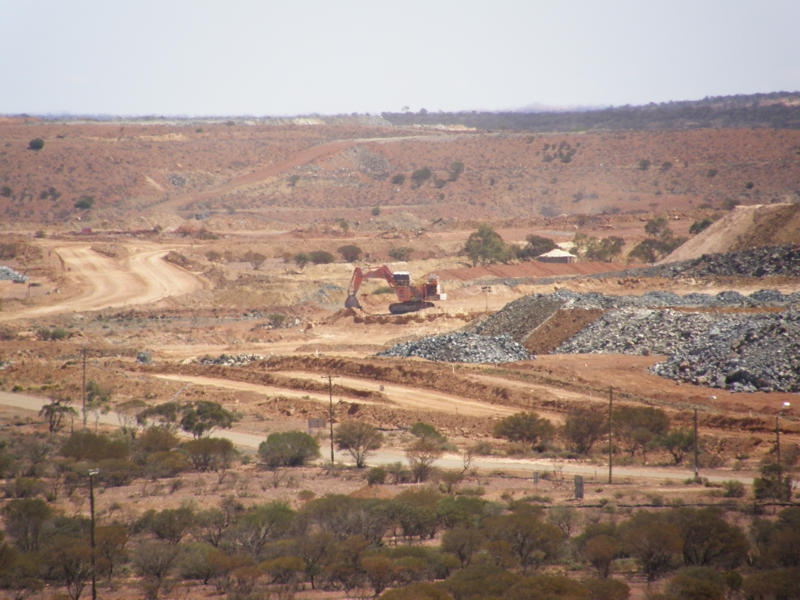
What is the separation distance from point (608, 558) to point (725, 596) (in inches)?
75.3

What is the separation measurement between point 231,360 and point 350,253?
110 feet

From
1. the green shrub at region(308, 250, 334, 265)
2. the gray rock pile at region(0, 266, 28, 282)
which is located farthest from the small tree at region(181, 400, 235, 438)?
the green shrub at region(308, 250, 334, 265)

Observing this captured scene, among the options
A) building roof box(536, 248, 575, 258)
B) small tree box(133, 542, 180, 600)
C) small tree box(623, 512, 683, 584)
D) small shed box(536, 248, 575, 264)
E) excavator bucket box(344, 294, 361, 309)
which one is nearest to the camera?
small tree box(623, 512, 683, 584)

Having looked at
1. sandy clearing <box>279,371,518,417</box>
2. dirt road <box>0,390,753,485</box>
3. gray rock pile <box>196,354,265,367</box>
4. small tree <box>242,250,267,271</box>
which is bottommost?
gray rock pile <box>196,354,265,367</box>

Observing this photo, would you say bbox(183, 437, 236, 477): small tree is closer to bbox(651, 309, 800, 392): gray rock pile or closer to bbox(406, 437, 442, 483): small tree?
bbox(406, 437, 442, 483): small tree

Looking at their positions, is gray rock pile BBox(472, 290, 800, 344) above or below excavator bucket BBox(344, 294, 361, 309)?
above

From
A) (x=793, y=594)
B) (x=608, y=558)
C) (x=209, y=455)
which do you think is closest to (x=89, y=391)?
(x=209, y=455)

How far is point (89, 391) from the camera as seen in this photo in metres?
32.2

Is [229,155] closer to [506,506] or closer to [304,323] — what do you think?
[304,323]

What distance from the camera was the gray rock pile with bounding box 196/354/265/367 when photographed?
3941 cm

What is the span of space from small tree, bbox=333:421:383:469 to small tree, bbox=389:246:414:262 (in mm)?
48132

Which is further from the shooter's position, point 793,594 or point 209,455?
point 209,455

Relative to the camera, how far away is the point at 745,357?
100ft

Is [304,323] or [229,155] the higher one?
[229,155]
